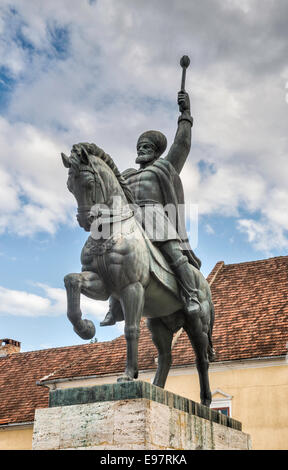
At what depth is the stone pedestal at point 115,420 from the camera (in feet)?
17.0

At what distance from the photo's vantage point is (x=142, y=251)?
627 cm

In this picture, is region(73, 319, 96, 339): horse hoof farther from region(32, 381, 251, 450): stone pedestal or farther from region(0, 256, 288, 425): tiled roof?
region(0, 256, 288, 425): tiled roof

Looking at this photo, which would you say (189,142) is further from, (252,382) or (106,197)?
(252,382)

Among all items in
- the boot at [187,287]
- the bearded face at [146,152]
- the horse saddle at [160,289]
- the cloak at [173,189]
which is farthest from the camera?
the bearded face at [146,152]

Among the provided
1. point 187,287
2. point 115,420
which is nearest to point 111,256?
point 187,287

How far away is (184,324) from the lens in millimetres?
7250

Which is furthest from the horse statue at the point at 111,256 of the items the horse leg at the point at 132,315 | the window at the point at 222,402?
the window at the point at 222,402

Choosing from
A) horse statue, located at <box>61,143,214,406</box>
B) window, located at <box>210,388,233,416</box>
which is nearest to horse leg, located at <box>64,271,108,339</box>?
horse statue, located at <box>61,143,214,406</box>

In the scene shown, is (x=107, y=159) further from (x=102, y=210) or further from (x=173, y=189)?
(x=173, y=189)

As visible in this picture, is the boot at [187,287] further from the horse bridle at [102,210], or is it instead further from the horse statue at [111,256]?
the horse bridle at [102,210]

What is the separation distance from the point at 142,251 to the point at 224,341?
11.8m

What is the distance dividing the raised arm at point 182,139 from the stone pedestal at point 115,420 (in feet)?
9.79
